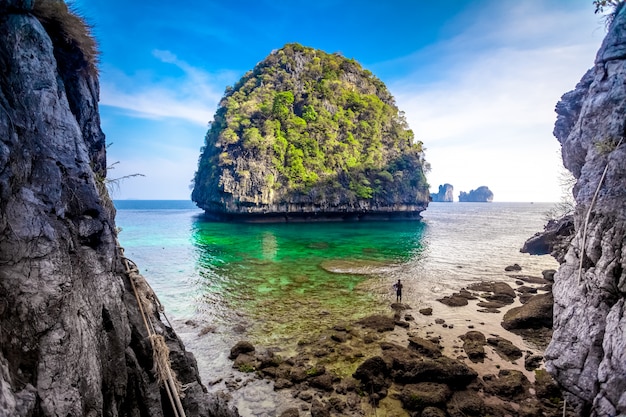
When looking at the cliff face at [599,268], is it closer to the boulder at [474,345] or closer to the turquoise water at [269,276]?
the boulder at [474,345]

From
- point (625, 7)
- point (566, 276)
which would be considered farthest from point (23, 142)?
point (625, 7)

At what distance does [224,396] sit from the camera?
830 centimetres

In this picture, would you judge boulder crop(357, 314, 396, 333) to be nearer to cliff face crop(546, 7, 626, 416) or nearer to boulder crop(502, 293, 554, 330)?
boulder crop(502, 293, 554, 330)

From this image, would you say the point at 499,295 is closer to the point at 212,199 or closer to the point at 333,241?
the point at 333,241

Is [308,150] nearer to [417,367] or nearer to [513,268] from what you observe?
[513,268]

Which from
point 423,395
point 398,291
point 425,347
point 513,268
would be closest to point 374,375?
point 423,395

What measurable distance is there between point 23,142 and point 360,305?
14.7m

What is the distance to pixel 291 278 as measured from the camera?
20.3 metres

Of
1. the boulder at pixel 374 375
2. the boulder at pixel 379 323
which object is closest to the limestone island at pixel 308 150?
the boulder at pixel 379 323

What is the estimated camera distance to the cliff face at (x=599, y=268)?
5504 millimetres

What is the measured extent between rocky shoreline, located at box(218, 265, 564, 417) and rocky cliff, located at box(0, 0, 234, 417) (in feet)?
16.5

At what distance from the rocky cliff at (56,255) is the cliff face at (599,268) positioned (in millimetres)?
7910

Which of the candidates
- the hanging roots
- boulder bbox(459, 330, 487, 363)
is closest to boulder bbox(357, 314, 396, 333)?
boulder bbox(459, 330, 487, 363)

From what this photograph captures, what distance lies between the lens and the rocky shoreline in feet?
25.7
